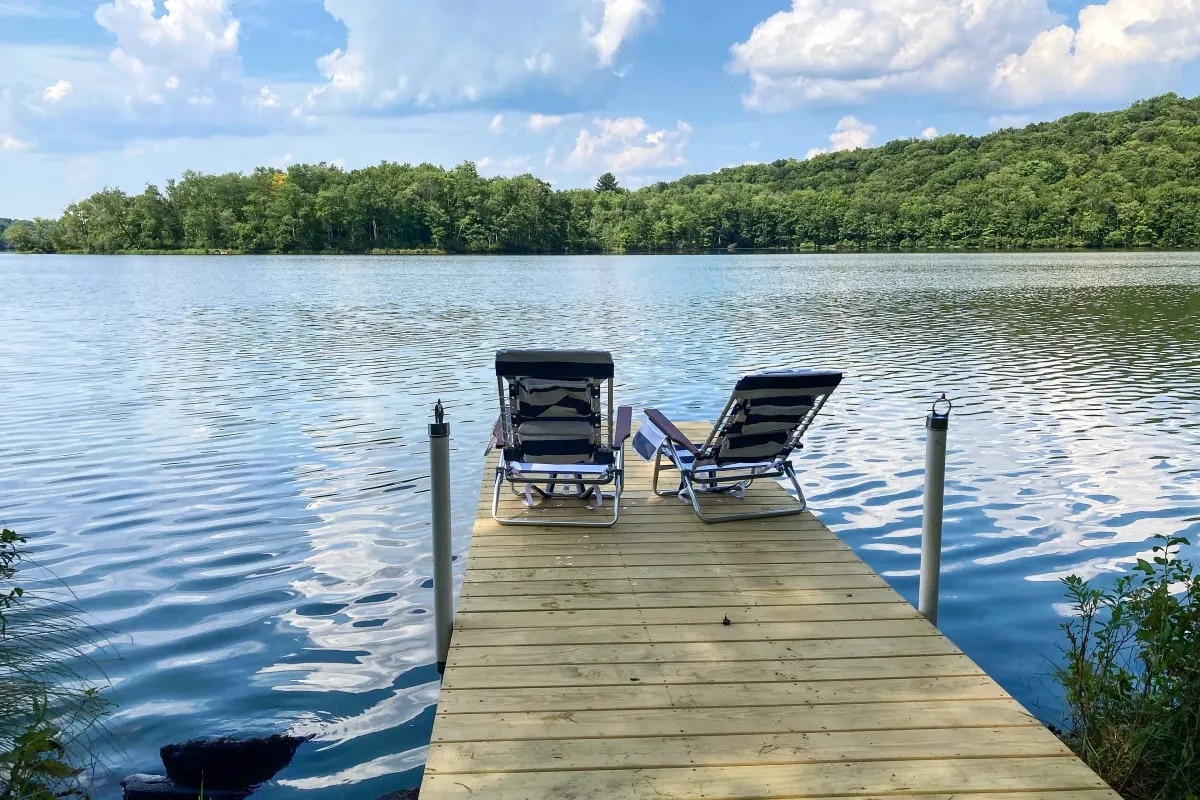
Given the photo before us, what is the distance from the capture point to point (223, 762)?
365cm

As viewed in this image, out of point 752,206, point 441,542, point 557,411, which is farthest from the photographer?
point 752,206

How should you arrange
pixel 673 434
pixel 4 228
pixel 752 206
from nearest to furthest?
pixel 673 434 < pixel 752 206 < pixel 4 228

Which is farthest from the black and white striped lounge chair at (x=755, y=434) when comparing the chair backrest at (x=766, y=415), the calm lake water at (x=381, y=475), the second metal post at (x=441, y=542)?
the second metal post at (x=441, y=542)

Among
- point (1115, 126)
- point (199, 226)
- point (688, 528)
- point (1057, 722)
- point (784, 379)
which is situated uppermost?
point (1115, 126)

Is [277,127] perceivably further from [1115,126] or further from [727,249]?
[1115,126]

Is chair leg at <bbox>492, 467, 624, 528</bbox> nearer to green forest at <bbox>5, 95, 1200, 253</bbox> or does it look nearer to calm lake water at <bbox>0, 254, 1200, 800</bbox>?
calm lake water at <bbox>0, 254, 1200, 800</bbox>

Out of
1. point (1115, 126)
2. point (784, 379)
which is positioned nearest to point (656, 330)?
point (784, 379)

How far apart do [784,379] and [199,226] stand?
285ft

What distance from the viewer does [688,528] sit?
529 cm

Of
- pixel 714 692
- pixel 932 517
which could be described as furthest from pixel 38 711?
pixel 932 517

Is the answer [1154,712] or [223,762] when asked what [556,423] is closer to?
[223,762]

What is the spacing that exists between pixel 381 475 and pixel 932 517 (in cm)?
557

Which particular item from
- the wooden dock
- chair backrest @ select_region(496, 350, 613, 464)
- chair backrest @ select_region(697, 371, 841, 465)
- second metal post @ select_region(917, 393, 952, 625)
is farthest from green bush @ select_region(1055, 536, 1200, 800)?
chair backrest @ select_region(496, 350, 613, 464)

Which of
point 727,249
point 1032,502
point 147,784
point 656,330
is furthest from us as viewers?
point 727,249
